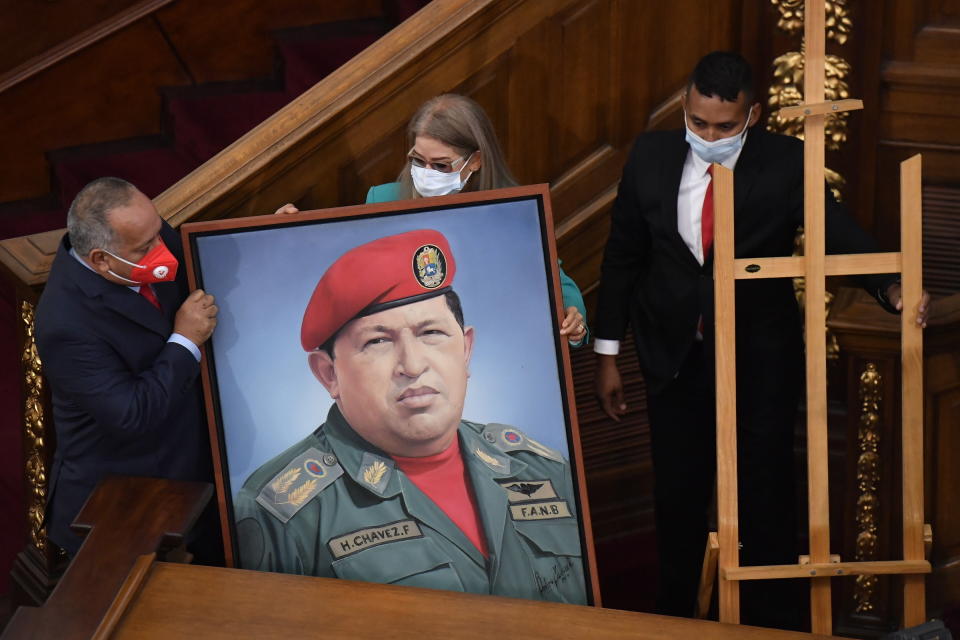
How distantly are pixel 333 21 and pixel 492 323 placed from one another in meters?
2.52

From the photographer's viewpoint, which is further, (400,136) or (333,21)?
(333,21)

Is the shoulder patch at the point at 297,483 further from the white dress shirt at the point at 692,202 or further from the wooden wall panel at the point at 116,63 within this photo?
the wooden wall panel at the point at 116,63

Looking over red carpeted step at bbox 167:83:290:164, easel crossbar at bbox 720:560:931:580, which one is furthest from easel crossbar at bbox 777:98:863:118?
red carpeted step at bbox 167:83:290:164

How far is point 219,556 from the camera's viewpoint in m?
3.05

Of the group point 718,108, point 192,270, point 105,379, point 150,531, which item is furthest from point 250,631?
point 718,108

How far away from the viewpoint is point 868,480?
11.1ft

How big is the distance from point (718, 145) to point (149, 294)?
51.7 inches

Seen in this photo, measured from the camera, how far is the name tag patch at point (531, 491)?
9.14ft

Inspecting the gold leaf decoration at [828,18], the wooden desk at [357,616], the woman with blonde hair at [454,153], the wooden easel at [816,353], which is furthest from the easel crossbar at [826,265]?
the gold leaf decoration at [828,18]

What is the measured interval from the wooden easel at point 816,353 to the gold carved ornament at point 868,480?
2.36 ft

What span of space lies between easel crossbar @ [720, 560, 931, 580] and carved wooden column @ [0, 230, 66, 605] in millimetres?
1779

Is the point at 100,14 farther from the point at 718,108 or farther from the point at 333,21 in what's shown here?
the point at 718,108

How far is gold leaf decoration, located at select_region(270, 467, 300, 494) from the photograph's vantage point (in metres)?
2.80

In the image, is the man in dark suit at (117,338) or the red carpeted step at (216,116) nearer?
the man in dark suit at (117,338)
